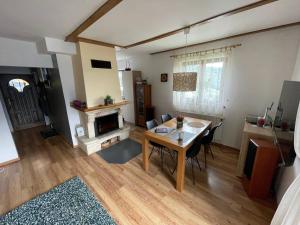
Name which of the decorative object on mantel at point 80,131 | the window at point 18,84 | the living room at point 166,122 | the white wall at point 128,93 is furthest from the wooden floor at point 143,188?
the window at point 18,84

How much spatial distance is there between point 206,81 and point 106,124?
275 cm

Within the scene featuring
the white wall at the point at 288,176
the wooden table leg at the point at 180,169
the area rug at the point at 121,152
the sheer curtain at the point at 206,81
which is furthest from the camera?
the sheer curtain at the point at 206,81

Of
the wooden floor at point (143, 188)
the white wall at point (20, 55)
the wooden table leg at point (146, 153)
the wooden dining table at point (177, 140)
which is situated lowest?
the wooden floor at point (143, 188)

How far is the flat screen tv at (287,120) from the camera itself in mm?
1660

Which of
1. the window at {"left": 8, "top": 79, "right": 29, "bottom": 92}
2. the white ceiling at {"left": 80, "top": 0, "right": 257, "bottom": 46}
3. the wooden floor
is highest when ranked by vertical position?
the white ceiling at {"left": 80, "top": 0, "right": 257, "bottom": 46}

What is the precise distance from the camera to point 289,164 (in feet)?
5.27

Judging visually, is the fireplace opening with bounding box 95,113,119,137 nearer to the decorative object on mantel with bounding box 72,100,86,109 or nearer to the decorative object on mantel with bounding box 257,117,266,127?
the decorative object on mantel with bounding box 72,100,86,109

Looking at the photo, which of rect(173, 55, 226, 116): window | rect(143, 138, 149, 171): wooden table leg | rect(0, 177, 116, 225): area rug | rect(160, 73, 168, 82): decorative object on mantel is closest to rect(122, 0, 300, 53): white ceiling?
rect(173, 55, 226, 116): window

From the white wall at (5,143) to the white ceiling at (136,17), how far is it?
64.9 inches

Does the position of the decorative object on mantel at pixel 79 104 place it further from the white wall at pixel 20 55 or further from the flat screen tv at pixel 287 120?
the flat screen tv at pixel 287 120

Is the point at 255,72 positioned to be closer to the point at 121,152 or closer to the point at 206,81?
the point at 206,81

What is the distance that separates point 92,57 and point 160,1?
203 cm

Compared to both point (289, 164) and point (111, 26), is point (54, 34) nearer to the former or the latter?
point (111, 26)

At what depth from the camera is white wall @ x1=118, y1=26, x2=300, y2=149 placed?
2.29 meters
